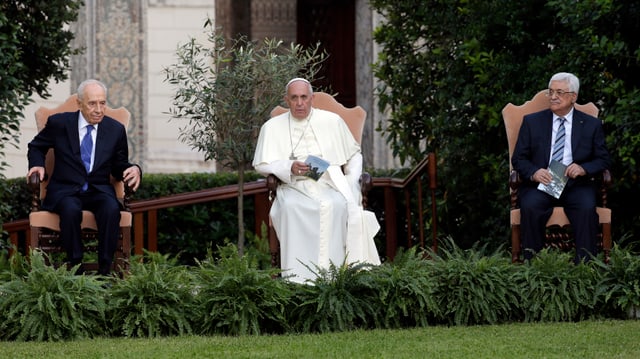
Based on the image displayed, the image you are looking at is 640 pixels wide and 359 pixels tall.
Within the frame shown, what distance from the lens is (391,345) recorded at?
297 inches

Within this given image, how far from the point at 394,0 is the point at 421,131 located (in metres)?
1.13

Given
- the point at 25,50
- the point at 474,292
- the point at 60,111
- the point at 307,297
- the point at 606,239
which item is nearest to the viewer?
the point at 307,297

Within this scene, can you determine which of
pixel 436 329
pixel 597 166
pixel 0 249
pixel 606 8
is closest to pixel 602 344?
pixel 436 329

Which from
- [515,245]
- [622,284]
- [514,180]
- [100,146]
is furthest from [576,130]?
[100,146]

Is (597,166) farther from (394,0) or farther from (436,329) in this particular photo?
(394,0)

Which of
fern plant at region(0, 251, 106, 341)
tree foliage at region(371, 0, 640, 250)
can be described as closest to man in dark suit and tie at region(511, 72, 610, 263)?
tree foliage at region(371, 0, 640, 250)

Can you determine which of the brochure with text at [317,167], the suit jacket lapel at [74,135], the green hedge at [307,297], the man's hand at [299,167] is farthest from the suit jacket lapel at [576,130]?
the suit jacket lapel at [74,135]

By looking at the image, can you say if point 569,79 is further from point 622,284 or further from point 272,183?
point 272,183

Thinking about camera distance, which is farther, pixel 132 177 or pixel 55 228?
pixel 132 177

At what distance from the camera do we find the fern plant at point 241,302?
26.7 ft

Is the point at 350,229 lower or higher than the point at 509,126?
lower

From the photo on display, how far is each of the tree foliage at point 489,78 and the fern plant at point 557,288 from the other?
1550mm

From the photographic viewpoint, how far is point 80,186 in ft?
31.7

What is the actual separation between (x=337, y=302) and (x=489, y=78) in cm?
382
